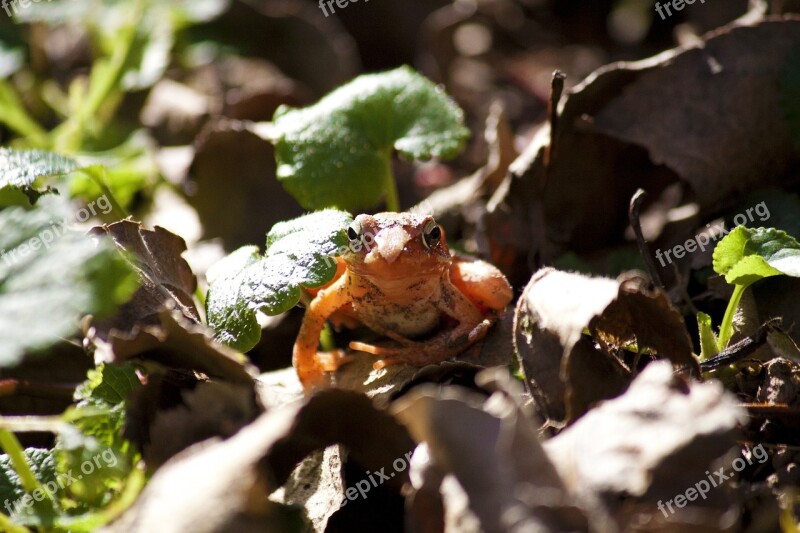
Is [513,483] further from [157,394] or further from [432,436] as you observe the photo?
[157,394]

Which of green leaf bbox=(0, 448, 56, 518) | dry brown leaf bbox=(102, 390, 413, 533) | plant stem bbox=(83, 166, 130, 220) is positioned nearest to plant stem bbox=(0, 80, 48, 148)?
plant stem bbox=(83, 166, 130, 220)

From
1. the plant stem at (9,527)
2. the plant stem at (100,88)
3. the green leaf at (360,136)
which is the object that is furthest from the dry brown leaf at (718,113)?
the plant stem at (100,88)

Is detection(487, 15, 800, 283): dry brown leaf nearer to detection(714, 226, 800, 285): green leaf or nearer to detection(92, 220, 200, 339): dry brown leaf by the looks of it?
detection(714, 226, 800, 285): green leaf

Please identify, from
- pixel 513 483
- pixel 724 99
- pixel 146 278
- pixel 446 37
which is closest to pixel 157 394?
pixel 146 278

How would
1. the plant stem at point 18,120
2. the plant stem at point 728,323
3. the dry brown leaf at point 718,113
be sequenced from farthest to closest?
1. the plant stem at point 18,120
2. the dry brown leaf at point 718,113
3. the plant stem at point 728,323

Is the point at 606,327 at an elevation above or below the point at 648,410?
below

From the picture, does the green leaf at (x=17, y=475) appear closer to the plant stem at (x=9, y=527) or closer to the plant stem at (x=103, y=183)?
the plant stem at (x=9, y=527)
